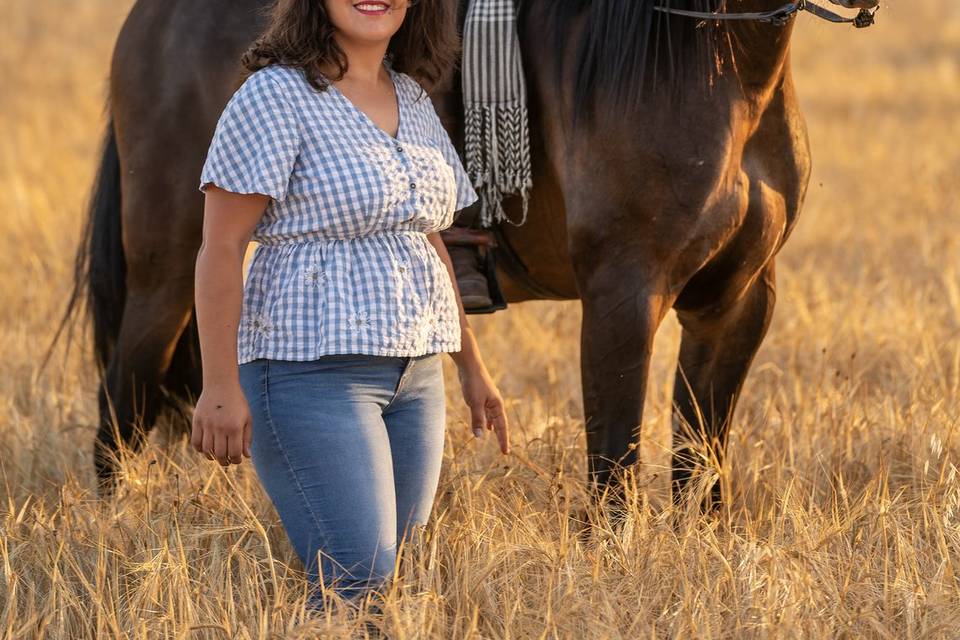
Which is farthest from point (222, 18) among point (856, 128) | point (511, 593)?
point (856, 128)

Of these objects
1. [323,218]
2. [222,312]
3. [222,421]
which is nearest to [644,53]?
[323,218]

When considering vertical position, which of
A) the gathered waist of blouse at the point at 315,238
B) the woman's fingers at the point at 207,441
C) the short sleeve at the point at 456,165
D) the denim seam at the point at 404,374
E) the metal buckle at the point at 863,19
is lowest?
the woman's fingers at the point at 207,441

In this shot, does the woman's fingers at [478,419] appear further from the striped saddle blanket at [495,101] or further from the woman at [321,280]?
the striped saddle blanket at [495,101]

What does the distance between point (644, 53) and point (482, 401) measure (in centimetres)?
97

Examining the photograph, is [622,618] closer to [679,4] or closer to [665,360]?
[679,4]

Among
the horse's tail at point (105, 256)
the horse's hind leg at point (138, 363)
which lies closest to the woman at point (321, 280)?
the horse's hind leg at point (138, 363)

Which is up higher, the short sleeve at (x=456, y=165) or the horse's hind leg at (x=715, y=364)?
the short sleeve at (x=456, y=165)

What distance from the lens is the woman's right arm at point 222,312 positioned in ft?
8.08

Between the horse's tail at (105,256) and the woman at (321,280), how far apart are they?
1.74 metres

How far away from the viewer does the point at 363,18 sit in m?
2.60

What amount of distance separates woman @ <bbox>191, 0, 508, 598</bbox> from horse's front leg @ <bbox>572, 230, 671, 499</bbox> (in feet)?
1.93

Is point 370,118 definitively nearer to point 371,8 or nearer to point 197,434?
point 371,8

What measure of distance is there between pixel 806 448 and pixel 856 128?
28.8 feet

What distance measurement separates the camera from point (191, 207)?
3.84 metres
